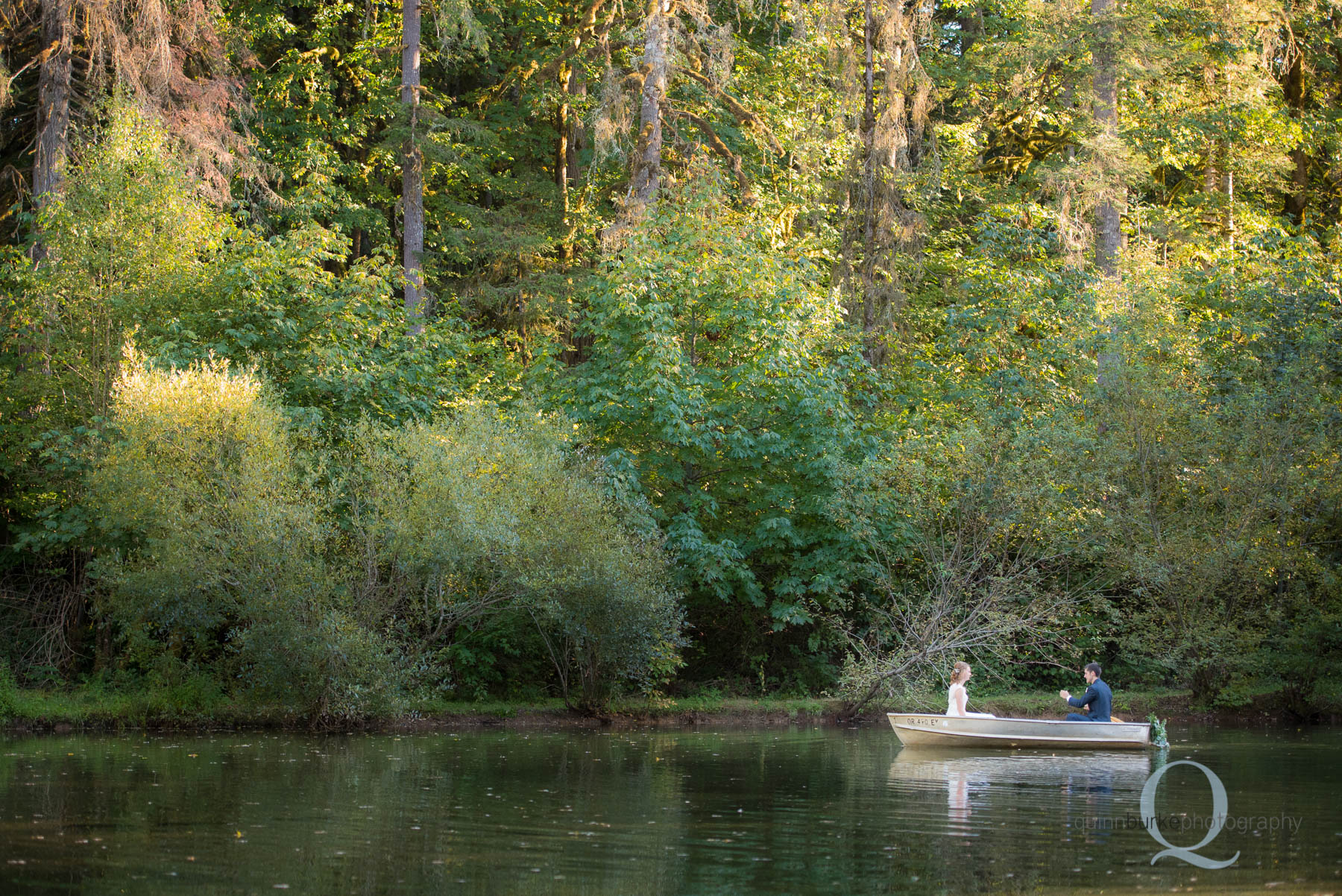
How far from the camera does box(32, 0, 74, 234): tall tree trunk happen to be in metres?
24.1

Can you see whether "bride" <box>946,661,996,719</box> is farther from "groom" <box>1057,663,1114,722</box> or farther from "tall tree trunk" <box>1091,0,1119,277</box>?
"tall tree trunk" <box>1091,0,1119,277</box>

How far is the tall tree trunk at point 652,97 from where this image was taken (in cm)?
2786

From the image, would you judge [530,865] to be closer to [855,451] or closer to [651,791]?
[651,791]

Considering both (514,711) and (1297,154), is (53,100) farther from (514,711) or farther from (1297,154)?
(1297,154)

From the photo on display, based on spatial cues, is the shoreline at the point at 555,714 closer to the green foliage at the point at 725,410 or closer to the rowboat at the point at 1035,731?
the green foliage at the point at 725,410

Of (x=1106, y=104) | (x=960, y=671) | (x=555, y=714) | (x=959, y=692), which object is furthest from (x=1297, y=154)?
(x=555, y=714)

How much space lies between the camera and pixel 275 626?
1836cm

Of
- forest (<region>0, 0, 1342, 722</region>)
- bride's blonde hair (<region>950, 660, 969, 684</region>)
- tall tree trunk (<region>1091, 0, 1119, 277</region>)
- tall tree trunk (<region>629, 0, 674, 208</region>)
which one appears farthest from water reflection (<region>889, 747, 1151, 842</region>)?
tall tree trunk (<region>1091, 0, 1119, 277</region>)

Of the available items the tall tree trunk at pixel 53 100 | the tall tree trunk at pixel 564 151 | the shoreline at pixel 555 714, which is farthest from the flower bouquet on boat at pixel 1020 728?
the tall tree trunk at pixel 53 100

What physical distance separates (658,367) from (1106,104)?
13.0 m

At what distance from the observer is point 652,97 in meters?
27.9

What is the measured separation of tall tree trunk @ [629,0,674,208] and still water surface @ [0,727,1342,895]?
14115 mm

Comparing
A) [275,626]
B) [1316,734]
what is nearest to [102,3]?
[275,626]

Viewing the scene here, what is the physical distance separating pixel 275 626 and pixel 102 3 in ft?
42.9
